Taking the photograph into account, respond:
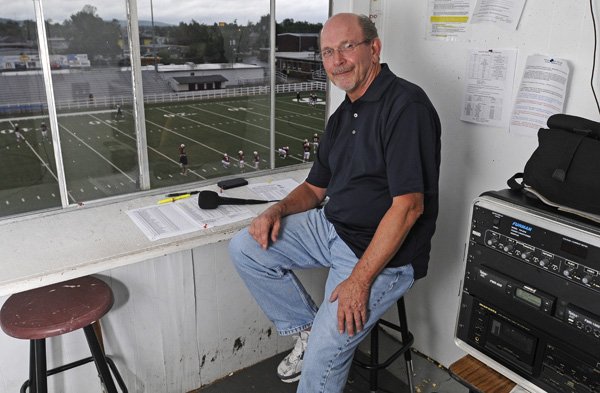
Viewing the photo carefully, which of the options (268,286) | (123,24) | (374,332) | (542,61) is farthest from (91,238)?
(542,61)

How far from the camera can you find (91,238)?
159cm

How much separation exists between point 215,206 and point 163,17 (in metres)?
1.46

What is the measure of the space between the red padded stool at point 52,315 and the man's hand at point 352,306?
78 cm

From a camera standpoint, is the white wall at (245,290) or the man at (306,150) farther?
the man at (306,150)

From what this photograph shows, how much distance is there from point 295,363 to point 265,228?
66 centimetres

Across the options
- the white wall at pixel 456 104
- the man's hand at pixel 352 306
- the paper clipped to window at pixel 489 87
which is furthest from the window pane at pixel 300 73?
the man's hand at pixel 352 306

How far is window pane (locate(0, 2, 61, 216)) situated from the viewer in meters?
1.79

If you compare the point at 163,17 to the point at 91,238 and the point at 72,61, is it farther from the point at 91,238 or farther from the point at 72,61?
the point at 91,238

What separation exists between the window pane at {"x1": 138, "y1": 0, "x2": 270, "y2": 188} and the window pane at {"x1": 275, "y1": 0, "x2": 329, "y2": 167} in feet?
0.27

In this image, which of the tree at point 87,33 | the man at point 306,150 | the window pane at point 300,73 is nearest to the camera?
the window pane at point 300,73

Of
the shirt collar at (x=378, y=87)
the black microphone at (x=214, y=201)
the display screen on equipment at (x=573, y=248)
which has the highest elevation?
the shirt collar at (x=378, y=87)

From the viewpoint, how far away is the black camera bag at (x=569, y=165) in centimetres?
109

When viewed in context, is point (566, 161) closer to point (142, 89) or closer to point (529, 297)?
point (529, 297)

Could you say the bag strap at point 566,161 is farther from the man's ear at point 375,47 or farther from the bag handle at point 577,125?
the man's ear at point 375,47
